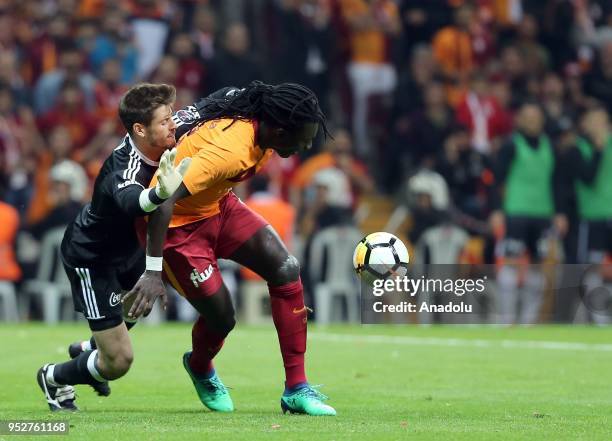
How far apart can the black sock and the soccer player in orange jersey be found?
71 cm

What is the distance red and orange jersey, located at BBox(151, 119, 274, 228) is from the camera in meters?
8.88

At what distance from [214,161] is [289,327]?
1.41m

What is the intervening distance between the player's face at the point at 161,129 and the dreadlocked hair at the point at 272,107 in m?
0.29

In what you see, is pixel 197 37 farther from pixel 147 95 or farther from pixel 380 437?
pixel 380 437

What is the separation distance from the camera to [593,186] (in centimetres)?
1981

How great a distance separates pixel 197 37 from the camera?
21219 mm

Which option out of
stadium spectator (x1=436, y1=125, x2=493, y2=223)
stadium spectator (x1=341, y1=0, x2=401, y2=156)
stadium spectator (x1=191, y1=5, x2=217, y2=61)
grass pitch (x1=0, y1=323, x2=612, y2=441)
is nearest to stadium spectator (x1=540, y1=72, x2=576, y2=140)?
stadium spectator (x1=436, y1=125, x2=493, y2=223)

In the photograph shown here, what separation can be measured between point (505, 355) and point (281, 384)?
11.7ft

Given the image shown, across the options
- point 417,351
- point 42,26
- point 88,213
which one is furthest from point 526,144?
point 88,213

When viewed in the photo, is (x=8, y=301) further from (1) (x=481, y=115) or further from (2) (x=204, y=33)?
(1) (x=481, y=115)

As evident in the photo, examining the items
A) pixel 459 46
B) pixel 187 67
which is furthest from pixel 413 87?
pixel 187 67

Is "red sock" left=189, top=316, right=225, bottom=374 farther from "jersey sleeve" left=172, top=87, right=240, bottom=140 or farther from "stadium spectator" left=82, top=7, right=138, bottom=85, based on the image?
"stadium spectator" left=82, top=7, right=138, bottom=85

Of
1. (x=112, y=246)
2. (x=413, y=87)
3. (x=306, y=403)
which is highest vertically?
(x=413, y=87)

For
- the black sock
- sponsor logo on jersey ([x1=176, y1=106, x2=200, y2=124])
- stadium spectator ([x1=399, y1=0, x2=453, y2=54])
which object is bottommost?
the black sock
